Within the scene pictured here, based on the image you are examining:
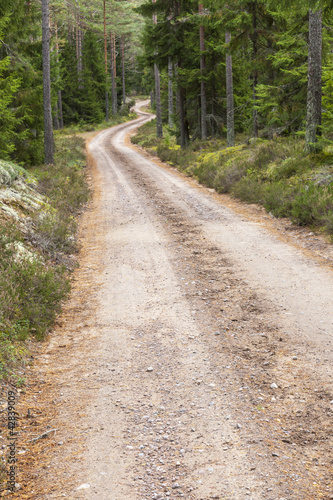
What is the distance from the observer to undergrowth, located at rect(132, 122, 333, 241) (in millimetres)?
10500

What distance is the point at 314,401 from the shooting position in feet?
13.2

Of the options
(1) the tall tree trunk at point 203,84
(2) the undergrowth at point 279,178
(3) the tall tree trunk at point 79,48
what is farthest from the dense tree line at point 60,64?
(1) the tall tree trunk at point 203,84

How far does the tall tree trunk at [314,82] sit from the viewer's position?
12.8m

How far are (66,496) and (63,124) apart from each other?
2205 inches

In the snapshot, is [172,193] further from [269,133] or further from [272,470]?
[272,470]

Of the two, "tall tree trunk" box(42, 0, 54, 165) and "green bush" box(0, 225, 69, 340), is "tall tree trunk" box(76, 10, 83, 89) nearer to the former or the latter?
"tall tree trunk" box(42, 0, 54, 165)

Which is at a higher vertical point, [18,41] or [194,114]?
[18,41]

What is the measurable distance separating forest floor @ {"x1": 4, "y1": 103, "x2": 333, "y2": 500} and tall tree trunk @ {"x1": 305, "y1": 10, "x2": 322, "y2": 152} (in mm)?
5671

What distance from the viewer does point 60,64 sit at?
23.8 meters

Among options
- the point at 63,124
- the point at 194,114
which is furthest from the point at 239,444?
the point at 63,124

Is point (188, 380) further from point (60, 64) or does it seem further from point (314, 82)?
point (60, 64)

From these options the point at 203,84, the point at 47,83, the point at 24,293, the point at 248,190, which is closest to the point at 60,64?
the point at 47,83

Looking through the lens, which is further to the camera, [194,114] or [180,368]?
[194,114]

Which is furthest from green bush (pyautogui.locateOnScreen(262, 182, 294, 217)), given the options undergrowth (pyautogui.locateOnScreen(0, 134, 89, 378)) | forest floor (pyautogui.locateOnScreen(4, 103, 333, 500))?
undergrowth (pyautogui.locateOnScreen(0, 134, 89, 378))
